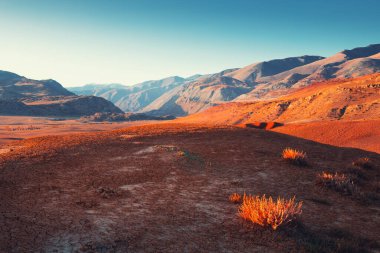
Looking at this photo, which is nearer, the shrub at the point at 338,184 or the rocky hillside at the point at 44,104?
the shrub at the point at 338,184

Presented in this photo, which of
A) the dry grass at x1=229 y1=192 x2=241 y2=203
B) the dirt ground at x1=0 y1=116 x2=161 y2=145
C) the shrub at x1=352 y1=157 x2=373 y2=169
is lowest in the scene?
the dirt ground at x1=0 y1=116 x2=161 y2=145

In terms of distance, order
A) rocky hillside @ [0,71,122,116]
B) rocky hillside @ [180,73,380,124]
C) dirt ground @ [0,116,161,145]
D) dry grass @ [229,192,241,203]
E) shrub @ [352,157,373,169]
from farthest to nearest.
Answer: rocky hillside @ [0,71,122,116] < dirt ground @ [0,116,161,145] < rocky hillside @ [180,73,380,124] < shrub @ [352,157,373,169] < dry grass @ [229,192,241,203]

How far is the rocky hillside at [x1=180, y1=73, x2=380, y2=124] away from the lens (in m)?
35.5

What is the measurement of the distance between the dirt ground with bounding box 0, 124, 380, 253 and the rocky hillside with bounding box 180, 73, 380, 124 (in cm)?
2443

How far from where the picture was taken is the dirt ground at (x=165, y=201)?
515cm

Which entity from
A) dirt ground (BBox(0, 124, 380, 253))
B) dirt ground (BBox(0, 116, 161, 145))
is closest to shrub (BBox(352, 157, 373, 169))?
dirt ground (BBox(0, 124, 380, 253))

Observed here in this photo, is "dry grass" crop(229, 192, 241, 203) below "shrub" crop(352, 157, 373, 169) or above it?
above

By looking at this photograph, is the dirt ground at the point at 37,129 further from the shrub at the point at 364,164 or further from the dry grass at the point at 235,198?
the shrub at the point at 364,164

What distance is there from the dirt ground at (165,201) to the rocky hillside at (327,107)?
80.1 feet

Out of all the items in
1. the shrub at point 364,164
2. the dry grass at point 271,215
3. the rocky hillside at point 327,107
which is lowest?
the shrub at point 364,164

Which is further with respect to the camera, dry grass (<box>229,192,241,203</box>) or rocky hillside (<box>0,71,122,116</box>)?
rocky hillside (<box>0,71,122,116</box>)

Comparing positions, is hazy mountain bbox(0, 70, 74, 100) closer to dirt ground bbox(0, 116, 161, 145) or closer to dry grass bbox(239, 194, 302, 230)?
dirt ground bbox(0, 116, 161, 145)

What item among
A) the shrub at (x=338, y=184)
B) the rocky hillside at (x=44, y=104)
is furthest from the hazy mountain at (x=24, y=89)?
the shrub at (x=338, y=184)

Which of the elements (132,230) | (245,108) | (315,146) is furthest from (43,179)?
(245,108)
